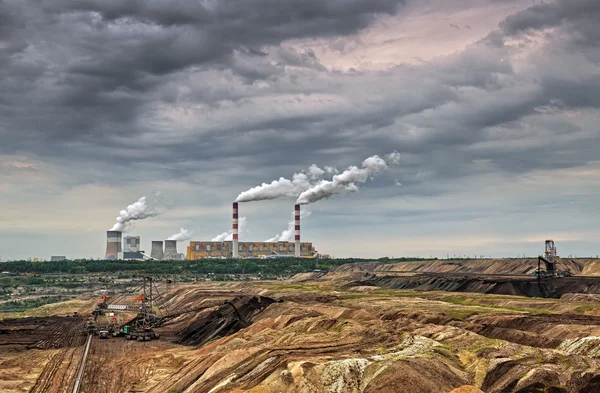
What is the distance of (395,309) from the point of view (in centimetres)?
8331

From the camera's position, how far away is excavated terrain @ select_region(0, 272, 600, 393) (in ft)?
143

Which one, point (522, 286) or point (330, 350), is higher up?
point (522, 286)

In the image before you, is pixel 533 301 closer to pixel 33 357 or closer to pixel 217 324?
pixel 217 324

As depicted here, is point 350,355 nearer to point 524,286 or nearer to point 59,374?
point 59,374

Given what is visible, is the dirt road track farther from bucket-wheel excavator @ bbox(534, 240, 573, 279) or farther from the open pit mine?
bucket-wheel excavator @ bbox(534, 240, 573, 279)

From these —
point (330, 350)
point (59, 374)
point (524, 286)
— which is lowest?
point (59, 374)

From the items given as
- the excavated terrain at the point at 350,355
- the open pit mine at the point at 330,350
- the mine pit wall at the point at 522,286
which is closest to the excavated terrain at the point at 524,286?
the mine pit wall at the point at 522,286

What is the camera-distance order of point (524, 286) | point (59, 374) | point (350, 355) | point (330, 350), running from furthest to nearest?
point (524, 286) → point (59, 374) → point (330, 350) → point (350, 355)

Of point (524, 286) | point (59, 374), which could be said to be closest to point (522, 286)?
point (524, 286)

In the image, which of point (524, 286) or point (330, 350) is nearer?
point (330, 350)

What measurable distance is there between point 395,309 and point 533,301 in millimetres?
24787

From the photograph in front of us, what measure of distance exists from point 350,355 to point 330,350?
12.8ft

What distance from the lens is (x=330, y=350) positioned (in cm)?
5572

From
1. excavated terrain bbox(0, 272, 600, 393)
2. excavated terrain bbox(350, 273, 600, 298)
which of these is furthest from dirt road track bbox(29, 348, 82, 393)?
excavated terrain bbox(350, 273, 600, 298)
